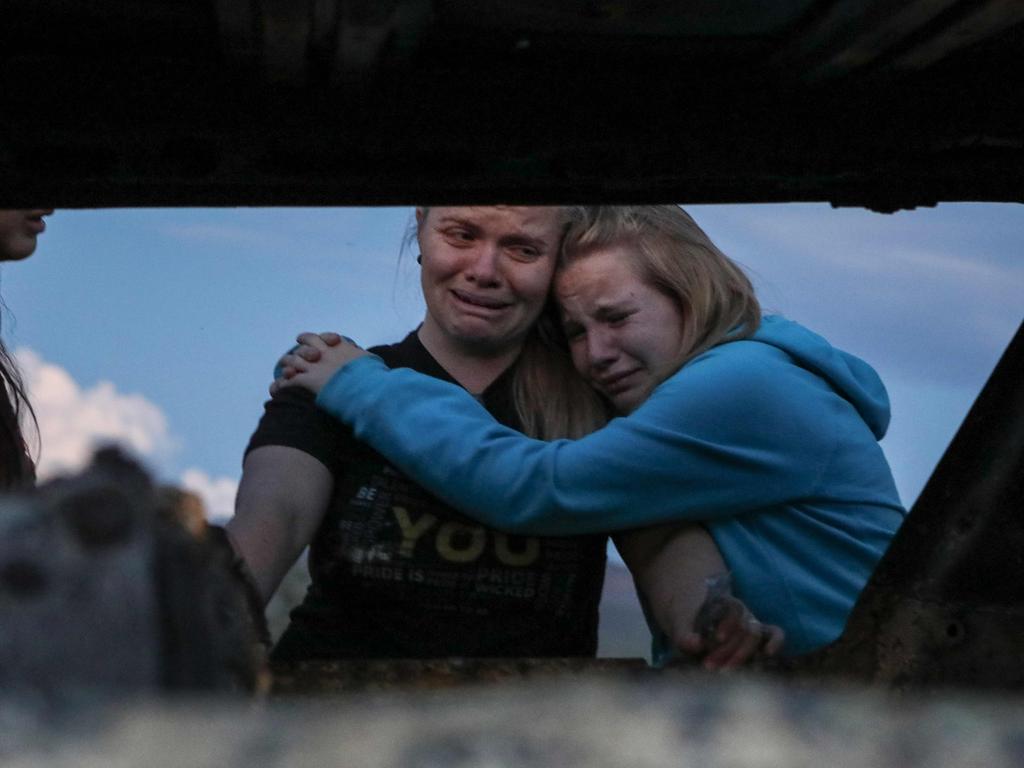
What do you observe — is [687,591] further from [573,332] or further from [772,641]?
[573,332]

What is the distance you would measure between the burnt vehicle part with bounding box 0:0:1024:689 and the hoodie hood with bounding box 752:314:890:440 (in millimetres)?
755

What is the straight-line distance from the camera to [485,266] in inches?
102

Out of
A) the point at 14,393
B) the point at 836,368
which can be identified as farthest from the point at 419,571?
the point at 14,393

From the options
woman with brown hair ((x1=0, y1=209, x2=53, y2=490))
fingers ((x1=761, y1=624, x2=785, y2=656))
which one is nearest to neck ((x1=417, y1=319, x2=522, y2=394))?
woman with brown hair ((x1=0, y1=209, x2=53, y2=490))

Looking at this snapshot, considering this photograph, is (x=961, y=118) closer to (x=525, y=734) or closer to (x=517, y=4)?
(x=517, y=4)

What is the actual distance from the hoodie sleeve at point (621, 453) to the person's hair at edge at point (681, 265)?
204mm

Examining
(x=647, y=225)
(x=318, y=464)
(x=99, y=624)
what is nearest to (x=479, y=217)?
(x=647, y=225)

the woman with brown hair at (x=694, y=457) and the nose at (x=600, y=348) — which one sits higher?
the nose at (x=600, y=348)

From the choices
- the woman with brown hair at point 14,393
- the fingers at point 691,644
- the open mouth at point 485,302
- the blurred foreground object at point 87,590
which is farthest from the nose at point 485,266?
the blurred foreground object at point 87,590

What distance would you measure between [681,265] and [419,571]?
2.22 ft

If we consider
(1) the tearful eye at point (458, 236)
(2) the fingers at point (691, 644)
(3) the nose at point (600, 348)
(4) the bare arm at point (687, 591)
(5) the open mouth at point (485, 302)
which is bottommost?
(2) the fingers at point (691, 644)

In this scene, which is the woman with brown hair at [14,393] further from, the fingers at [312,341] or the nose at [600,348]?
the nose at [600,348]

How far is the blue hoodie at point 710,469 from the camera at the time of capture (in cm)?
213

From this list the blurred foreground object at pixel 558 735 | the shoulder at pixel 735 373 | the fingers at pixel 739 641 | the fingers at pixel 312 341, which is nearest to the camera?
the blurred foreground object at pixel 558 735
